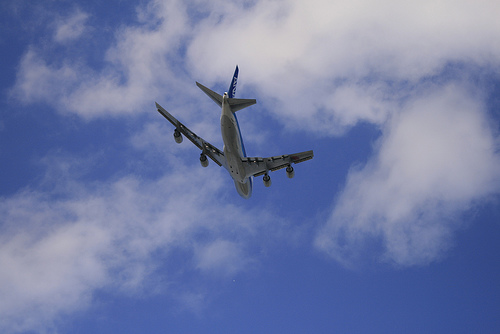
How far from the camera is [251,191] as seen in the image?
229 feet

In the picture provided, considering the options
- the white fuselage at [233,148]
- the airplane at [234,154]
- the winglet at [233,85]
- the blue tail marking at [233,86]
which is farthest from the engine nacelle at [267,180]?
the blue tail marking at [233,86]

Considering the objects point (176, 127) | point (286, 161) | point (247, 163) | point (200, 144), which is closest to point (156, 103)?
point (176, 127)

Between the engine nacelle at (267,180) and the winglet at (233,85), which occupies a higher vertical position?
the winglet at (233,85)

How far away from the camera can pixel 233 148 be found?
57781 millimetres

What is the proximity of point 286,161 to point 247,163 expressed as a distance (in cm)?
472

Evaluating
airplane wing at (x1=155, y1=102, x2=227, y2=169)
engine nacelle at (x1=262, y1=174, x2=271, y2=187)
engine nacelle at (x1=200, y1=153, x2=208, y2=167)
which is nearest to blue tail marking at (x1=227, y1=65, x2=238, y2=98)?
airplane wing at (x1=155, y1=102, x2=227, y2=169)

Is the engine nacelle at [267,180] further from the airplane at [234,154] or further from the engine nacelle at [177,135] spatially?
the engine nacelle at [177,135]

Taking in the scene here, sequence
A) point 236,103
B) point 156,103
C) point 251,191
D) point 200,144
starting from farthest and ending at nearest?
1. point 251,191
2. point 200,144
3. point 156,103
4. point 236,103

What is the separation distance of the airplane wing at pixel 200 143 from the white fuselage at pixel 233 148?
2.71 m

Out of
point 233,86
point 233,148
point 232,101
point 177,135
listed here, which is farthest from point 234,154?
point 233,86

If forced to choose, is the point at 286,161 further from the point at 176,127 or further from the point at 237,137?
the point at 176,127

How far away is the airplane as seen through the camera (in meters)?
55.7

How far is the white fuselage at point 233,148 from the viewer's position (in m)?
55.1

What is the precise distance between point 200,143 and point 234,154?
296 inches
